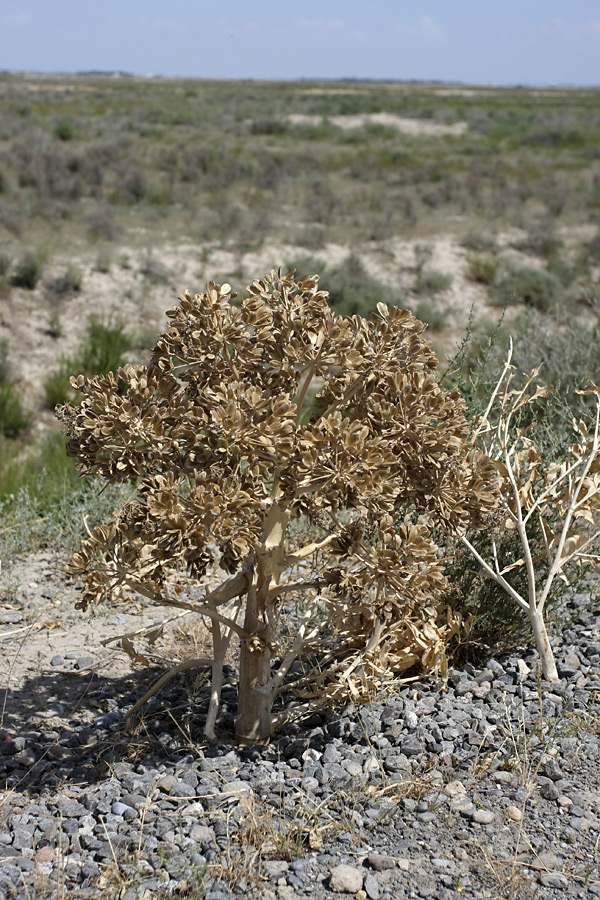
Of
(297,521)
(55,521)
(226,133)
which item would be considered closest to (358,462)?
(297,521)

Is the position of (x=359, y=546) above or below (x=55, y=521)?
above

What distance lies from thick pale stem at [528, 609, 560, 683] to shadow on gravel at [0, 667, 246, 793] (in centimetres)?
113

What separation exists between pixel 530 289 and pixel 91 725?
1163cm

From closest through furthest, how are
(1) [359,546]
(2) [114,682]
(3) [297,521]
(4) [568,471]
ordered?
(1) [359,546] < (4) [568,471] < (2) [114,682] < (3) [297,521]

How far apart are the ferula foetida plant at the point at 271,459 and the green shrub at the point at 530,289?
10920 millimetres

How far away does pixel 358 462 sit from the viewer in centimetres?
230

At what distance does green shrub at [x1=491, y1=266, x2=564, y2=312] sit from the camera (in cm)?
1317

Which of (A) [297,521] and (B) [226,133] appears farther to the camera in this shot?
(B) [226,133]

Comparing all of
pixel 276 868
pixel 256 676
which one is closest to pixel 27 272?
pixel 256 676

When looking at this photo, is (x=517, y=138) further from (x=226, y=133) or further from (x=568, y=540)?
(x=568, y=540)

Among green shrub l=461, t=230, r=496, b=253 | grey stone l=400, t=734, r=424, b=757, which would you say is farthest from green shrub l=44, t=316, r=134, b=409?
green shrub l=461, t=230, r=496, b=253

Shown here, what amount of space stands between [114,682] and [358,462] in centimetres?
168

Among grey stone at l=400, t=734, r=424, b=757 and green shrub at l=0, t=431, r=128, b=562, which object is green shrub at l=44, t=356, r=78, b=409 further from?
grey stone at l=400, t=734, r=424, b=757

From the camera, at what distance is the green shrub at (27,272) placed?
36.4 feet
